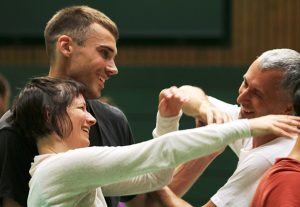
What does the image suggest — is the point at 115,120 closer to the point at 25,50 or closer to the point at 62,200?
the point at 62,200

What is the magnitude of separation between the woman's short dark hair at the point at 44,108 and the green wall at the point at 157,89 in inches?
146

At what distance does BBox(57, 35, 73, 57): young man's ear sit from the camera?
301cm

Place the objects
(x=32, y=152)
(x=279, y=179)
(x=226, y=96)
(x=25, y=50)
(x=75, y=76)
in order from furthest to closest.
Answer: (x=25, y=50), (x=226, y=96), (x=75, y=76), (x=32, y=152), (x=279, y=179)

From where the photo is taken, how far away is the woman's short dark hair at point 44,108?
2488 millimetres

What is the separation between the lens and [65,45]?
9.94 feet

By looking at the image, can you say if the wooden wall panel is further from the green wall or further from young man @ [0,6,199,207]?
young man @ [0,6,199,207]

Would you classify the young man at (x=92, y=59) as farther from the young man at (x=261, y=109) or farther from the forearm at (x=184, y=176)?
the young man at (x=261, y=109)

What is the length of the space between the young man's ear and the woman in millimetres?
411

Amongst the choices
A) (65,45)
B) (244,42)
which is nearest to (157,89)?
(244,42)

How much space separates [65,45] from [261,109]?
0.79m

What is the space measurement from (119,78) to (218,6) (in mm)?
989

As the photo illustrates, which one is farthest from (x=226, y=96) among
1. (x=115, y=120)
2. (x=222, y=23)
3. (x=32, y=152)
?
(x=32, y=152)

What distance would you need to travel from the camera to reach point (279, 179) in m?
2.24

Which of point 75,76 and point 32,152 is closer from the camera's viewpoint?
point 32,152
